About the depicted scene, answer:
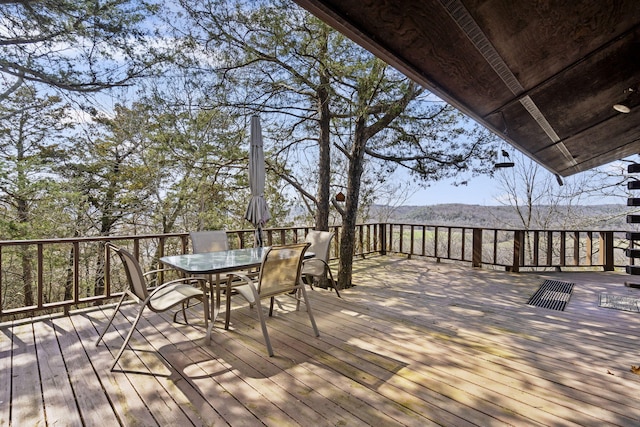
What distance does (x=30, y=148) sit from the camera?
769cm

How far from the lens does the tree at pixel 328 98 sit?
4.55m

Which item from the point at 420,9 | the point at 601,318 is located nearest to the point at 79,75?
the point at 420,9

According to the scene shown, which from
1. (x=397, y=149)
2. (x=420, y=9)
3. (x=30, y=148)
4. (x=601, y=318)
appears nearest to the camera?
(x=420, y=9)

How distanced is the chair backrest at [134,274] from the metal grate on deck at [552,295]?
4.92 meters

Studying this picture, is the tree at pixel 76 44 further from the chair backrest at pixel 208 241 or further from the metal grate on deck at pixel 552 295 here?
the metal grate on deck at pixel 552 295

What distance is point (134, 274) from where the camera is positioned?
2689 millimetres

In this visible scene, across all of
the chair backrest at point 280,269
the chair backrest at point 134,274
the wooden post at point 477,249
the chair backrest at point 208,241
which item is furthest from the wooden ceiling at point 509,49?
the wooden post at point 477,249

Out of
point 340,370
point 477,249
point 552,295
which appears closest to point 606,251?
point 477,249

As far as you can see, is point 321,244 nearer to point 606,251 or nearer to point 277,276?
point 277,276

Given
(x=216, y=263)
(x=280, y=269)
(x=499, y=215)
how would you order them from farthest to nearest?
(x=499, y=215) < (x=216, y=263) < (x=280, y=269)

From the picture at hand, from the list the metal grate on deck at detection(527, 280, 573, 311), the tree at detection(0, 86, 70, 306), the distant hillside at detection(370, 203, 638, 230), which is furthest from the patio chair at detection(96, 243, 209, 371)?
the distant hillside at detection(370, 203, 638, 230)

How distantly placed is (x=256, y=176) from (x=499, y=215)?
12.0 meters

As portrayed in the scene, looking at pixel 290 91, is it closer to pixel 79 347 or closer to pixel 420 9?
pixel 420 9

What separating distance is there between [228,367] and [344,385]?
→ 3.10ft
